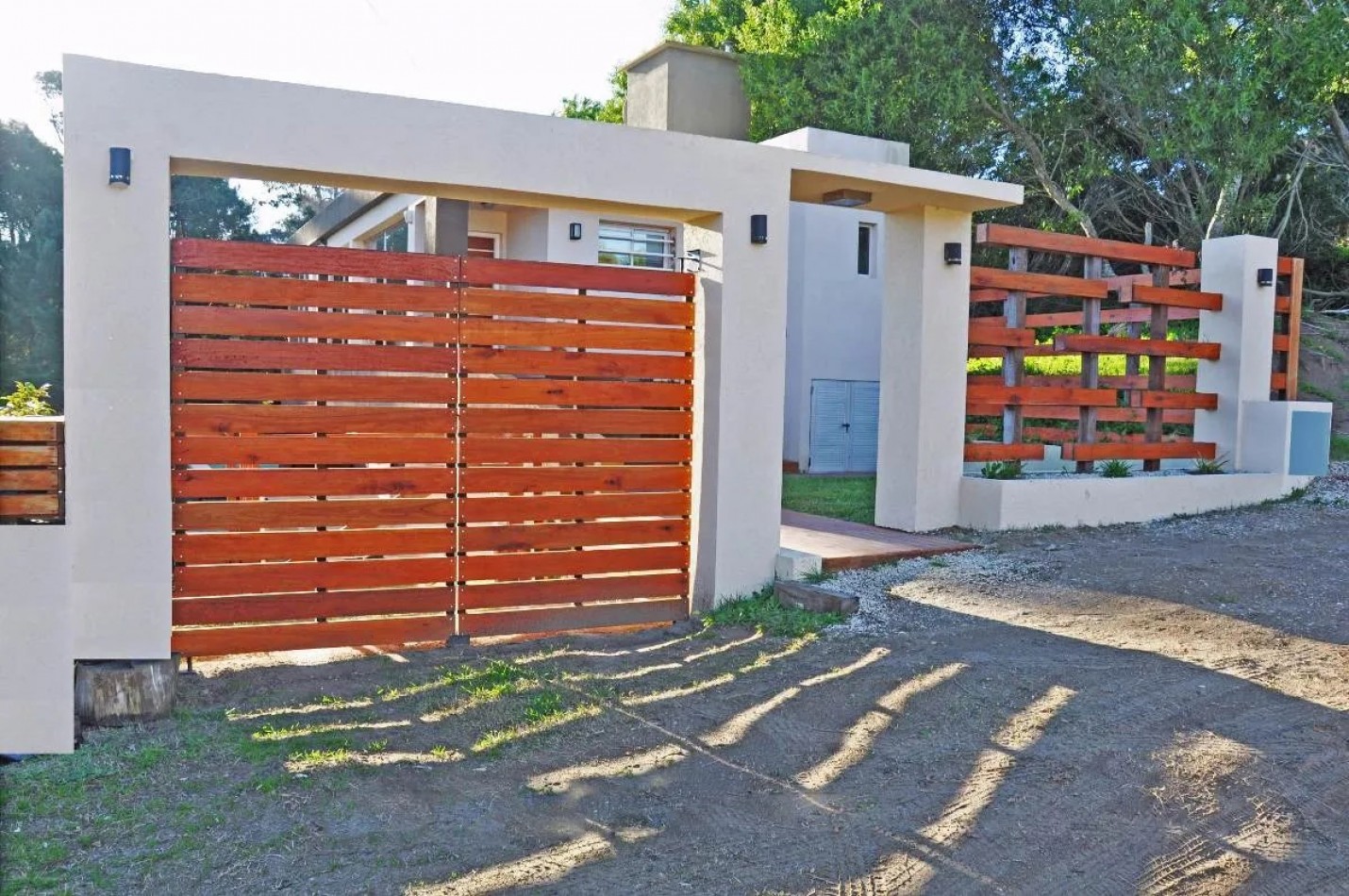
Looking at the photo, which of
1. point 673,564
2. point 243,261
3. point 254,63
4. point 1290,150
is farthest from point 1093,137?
point 243,261

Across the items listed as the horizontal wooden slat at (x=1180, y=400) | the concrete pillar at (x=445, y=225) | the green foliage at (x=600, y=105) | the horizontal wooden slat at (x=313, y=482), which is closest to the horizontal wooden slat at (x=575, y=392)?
the horizontal wooden slat at (x=313, y=482)

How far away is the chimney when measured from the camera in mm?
19266

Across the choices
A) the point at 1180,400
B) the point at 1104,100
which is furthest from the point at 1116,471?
the point at 1104,100

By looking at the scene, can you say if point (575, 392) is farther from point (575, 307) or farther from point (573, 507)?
point (573, 507)

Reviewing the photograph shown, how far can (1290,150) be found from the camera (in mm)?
16703

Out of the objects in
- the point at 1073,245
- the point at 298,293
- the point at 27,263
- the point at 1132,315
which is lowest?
the point at 298,293

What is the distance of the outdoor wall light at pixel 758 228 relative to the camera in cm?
707

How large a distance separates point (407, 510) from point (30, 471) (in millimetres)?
1882

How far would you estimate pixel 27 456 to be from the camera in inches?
207

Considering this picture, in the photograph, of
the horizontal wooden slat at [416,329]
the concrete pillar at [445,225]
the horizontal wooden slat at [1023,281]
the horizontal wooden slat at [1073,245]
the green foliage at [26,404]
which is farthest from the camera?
the concrete pillar at [445,225]

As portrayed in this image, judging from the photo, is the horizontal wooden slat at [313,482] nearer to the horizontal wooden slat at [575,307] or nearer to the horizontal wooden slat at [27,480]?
the horizontal wooden slat at [27,480]

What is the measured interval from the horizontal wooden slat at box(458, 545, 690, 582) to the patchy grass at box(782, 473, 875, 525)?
10.6 ft

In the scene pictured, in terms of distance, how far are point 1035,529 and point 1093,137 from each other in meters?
12.6

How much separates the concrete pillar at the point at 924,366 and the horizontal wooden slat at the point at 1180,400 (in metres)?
2.34
